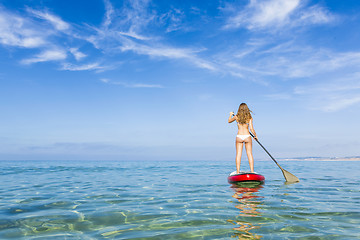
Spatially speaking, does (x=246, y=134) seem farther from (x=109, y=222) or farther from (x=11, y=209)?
(x=11, y=209)

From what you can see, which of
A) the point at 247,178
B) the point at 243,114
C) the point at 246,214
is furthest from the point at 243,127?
the point at 246,214

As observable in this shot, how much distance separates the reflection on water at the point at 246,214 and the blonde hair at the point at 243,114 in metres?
3.52

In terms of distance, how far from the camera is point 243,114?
11461 millimetres

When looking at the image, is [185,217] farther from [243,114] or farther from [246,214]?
[243,114]

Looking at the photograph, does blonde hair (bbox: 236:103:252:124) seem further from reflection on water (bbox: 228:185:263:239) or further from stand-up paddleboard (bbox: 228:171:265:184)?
reflection on water (bbox: 228:185:263:239)

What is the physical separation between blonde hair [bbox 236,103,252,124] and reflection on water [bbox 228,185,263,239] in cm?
352

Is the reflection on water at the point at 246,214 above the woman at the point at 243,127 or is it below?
below

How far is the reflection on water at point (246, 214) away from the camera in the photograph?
462 cm

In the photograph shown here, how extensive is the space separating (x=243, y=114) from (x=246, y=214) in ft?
20.0

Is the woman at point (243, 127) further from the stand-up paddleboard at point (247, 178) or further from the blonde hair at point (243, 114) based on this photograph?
the stand-up paddleboard at point (247, 178)

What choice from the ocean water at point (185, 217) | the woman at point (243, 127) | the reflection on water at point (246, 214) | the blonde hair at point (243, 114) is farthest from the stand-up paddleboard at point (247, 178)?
the blonde hair at point (243, 114)

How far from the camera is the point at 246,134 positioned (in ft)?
38.1

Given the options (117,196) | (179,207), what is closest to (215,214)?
(179,207)

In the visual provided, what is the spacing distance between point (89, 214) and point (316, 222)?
4950mm
